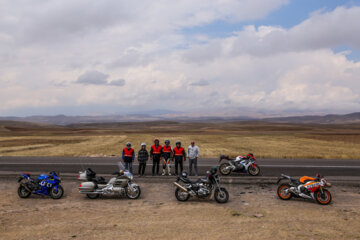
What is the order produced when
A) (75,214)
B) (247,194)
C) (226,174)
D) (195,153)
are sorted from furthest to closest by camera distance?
(226,174), (195,153), (247,194), (75,214)

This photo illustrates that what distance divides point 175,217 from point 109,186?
369cm

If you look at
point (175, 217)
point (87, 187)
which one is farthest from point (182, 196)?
point (87, 187)

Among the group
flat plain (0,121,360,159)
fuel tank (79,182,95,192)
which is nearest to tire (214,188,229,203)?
fuel tank (79,182,95,192)

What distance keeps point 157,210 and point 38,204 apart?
17.1 ft

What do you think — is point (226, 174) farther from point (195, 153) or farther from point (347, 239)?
point (347, 239)

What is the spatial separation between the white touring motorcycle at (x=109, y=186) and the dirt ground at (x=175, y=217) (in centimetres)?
35

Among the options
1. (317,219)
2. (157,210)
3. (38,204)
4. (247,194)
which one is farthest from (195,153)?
(38,204)

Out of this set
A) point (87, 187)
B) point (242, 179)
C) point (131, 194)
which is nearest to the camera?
point (87, 187)

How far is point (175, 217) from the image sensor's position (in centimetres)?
960

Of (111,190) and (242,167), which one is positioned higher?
(242,167)

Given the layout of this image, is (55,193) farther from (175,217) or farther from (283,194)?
(283,194)

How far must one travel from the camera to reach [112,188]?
11.6 m

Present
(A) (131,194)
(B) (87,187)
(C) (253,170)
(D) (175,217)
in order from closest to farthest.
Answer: (D) (175,217), (B) (87,187), (A) (131,194), (C) (253,170)

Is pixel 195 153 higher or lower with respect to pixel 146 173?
higher
